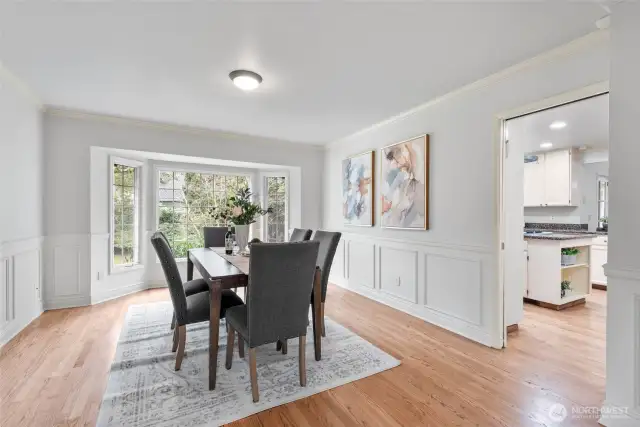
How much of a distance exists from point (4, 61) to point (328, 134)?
3.42 m

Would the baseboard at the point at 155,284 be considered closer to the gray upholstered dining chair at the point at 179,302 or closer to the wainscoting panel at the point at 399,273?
the gray upholstered dining chair at the point at 179,302

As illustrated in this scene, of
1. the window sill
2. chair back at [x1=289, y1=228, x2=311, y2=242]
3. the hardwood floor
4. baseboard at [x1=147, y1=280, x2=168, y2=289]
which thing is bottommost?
the hardwood floor

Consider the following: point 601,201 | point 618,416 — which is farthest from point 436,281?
point 601,201

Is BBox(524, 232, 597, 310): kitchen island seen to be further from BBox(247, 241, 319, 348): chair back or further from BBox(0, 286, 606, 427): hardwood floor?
BBox(247, 241, 319, 348): chair back

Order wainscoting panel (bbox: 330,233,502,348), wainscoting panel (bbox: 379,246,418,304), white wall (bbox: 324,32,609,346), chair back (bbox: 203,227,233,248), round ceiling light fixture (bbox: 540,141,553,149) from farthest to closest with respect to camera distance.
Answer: round ceiling light fixture (bbox: 540,141,553,149), chair back (bbox: 203,227,233,248), wainscoting panel (bbox: 379,246,418,304), wainscoting panel (bbox: 330,233,502,348), white wall (bbox: 324,32,609,346)

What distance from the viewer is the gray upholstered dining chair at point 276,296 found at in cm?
184

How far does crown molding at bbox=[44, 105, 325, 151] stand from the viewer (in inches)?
140

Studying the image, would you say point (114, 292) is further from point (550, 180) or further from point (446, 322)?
point (550, 180)

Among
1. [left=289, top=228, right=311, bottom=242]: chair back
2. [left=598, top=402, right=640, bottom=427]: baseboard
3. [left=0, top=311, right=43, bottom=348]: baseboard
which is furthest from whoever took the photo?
[left=289, top=228, right=311, bottom=242]: chair back

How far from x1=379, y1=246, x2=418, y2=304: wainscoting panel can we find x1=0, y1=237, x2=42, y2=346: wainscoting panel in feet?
12.6

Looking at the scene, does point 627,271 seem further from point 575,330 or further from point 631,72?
point 575,330

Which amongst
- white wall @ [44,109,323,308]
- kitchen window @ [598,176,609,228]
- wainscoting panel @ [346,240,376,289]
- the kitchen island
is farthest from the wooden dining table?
kitchen window @ [598,176,609,228]

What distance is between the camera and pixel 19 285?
Result: 2969mm

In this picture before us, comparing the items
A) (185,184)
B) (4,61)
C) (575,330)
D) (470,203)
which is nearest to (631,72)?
(470,203)
